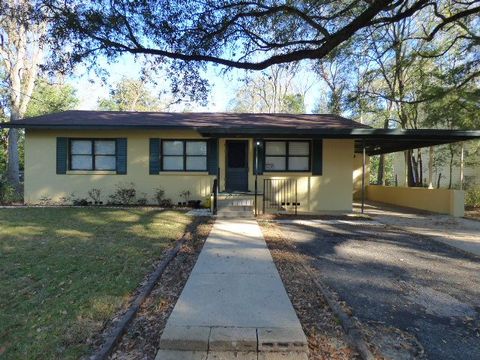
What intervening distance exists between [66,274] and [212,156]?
359 inches

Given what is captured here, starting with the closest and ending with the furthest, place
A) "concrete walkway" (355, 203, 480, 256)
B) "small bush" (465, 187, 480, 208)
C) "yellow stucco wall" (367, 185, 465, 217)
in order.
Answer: "concrete walkway" (355, 203, 480, 256)
"yellow stucco wall" (367, 185, 465, 217)
"small bush" (465, 187, 480, 208)

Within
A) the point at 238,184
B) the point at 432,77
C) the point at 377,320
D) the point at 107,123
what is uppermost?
the point at 432,77

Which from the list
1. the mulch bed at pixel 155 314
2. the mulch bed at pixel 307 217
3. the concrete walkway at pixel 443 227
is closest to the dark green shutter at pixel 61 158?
the mulch bed at pixel 307 217

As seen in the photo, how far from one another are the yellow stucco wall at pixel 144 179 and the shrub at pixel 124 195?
0.18 m

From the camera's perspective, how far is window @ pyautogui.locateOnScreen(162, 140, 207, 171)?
1411 cm

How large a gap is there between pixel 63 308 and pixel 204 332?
1.65 meters

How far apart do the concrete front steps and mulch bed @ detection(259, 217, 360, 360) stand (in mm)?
4714

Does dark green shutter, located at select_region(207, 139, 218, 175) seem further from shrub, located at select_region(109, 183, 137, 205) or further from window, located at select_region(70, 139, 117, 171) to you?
window, located at select_region(70, 139, 117, 171)

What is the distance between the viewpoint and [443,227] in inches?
414

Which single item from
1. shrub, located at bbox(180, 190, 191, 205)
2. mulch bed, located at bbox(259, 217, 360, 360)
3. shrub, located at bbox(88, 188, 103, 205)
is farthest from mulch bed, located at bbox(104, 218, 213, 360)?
shrub, located at bbox(88, 188, 103, 205)

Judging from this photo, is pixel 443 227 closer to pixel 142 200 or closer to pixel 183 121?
pixel 183 121

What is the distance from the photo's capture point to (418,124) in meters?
21.5

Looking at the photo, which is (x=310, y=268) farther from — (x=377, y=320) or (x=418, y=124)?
(x=418, y=124)

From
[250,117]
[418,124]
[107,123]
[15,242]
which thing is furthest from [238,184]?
[418,124]
